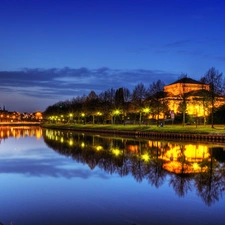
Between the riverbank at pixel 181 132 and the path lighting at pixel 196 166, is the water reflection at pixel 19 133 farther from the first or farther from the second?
the path lighting at pixel 196 166

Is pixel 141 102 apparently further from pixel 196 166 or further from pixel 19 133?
pixel 196 166

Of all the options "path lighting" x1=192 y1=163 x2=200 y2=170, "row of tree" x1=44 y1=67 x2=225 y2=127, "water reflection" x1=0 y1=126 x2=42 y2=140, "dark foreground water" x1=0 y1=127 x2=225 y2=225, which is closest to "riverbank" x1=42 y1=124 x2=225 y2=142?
"row of tree" x1=44 y1=67 x2=225 y2=127

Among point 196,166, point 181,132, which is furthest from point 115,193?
point 181,132

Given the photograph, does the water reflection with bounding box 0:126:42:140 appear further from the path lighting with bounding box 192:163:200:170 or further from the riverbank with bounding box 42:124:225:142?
the path lighting with bounding box 192:163:200:170

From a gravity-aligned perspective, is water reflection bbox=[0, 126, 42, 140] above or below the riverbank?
below

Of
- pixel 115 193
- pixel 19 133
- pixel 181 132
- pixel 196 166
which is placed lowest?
pixel 19 133

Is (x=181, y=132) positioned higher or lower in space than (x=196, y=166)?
higher

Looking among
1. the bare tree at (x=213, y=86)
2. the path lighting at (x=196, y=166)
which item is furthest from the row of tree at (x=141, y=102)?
the path lighting at (x=196, y=166)

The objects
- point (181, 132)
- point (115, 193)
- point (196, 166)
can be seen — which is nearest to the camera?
point (115, 193)

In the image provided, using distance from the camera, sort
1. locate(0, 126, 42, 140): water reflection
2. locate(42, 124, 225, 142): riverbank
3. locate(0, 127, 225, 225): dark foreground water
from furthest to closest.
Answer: locate(0, 126, 42, 140): water reflection → locate(42, 124, 225, 142): riverbank → locate(0, 127, 225, 225): dark foreground water

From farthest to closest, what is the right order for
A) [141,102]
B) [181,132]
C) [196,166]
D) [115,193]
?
1. [141,102]
2. [181,132]
3. [196,166]
4. [115,193]

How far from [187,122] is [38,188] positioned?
229 ft

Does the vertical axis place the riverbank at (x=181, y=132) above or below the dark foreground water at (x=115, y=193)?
above

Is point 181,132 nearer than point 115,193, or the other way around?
point 115,193
